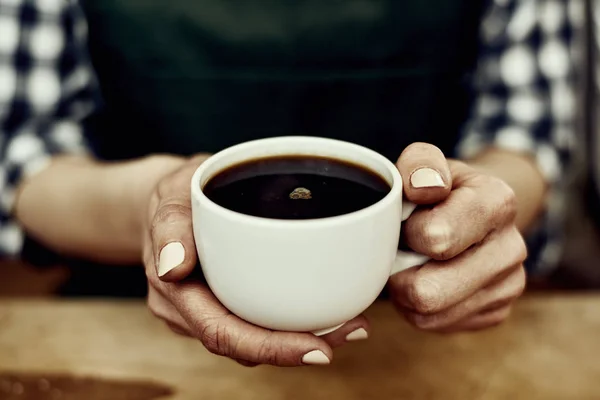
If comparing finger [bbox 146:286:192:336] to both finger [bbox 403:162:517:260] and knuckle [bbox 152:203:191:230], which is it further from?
finger [bbox 403:162:517:260]

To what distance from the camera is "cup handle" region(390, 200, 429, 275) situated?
630 millimetres

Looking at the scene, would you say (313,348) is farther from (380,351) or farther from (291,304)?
(380,351)

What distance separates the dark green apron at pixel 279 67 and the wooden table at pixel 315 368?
0.39 m

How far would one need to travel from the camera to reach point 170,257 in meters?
0.60

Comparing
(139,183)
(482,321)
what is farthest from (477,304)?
(139,183)

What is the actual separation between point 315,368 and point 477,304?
24cm

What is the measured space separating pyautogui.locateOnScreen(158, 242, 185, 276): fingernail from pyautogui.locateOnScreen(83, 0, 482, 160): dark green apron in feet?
1.97

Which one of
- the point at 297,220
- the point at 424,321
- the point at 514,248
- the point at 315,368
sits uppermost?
the point at 297,220

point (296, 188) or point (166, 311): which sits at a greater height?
point (296, 188)

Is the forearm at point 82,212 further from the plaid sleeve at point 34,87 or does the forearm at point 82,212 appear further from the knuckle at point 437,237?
the knuckle at point 437,237

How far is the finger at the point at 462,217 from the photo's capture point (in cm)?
63

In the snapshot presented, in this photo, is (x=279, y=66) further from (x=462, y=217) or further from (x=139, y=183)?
(x=462, y=217)

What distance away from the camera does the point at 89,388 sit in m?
0.81

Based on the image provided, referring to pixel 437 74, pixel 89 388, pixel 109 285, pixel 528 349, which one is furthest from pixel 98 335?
pixel 437 74
